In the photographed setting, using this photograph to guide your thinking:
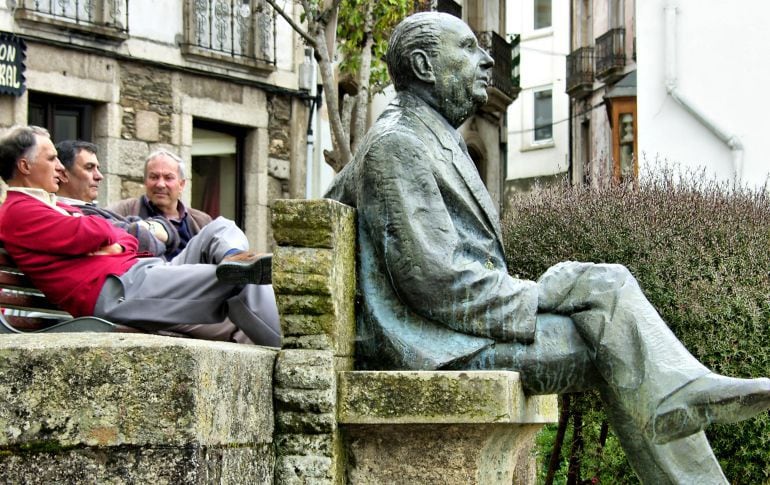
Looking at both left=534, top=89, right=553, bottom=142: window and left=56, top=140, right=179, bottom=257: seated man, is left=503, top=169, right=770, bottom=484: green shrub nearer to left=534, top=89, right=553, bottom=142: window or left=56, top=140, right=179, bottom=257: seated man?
left=56, top=140, right=179, bottom=257: seated man

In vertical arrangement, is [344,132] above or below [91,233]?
above

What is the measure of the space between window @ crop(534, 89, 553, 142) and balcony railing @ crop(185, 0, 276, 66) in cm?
2120

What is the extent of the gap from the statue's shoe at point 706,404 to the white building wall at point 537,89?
1414 inches

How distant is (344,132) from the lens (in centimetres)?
1487

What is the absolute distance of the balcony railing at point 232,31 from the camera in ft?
66.1

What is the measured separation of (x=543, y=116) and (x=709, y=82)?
74.1 ft

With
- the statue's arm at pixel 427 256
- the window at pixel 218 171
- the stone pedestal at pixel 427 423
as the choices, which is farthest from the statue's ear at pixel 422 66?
the window at pixel 218 171

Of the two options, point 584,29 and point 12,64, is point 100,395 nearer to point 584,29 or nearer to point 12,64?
point 12,64

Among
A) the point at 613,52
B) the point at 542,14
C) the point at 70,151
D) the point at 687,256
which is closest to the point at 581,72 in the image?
the point at 613,52

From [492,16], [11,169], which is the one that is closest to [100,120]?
[11,169]

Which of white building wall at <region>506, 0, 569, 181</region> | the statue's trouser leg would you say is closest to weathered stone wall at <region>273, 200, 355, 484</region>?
the statue's trouser leg

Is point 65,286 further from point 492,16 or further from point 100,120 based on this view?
point 492,16

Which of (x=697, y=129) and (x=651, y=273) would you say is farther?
(x=697, y=129)

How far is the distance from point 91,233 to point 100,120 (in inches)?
547
